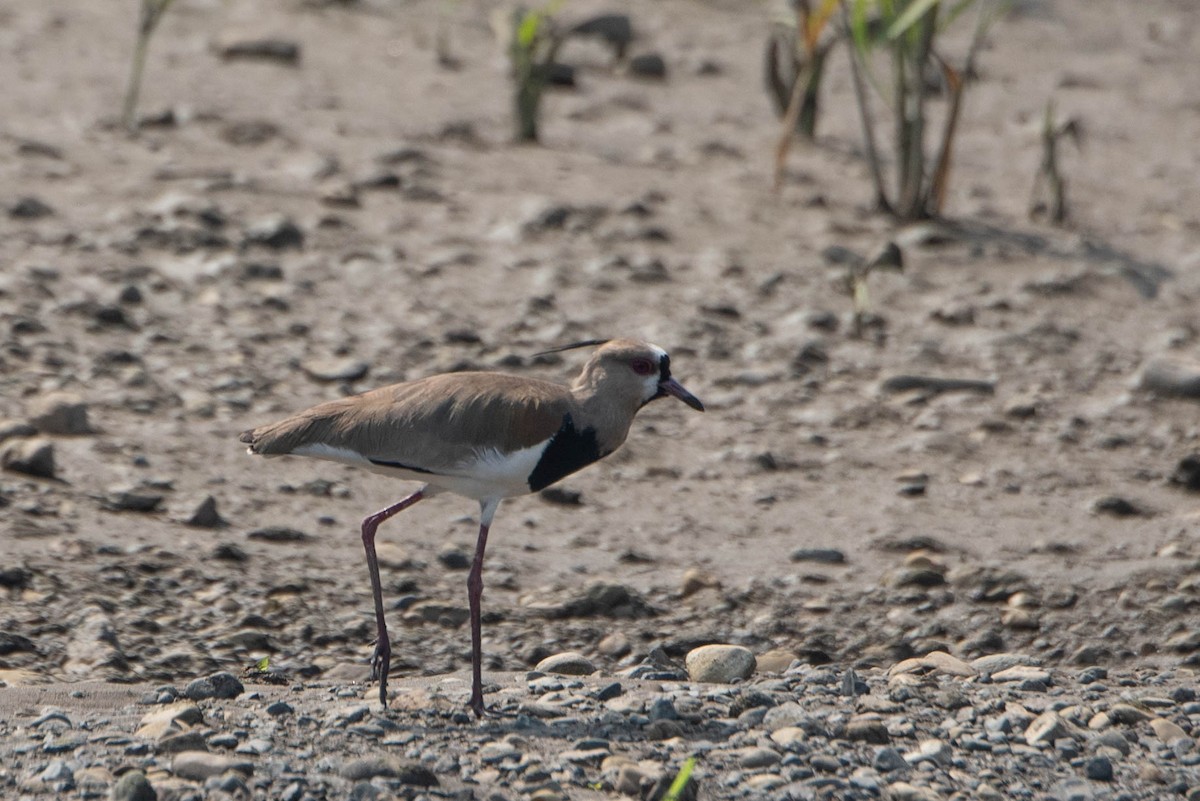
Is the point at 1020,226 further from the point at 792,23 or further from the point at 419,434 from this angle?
the point at 419,434

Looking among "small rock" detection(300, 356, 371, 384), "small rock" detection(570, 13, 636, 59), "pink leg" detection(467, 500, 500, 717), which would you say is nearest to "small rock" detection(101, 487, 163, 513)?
"small rock" detection(300, 356, 371, 384)

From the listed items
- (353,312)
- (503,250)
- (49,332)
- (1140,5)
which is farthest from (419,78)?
(1140,5)

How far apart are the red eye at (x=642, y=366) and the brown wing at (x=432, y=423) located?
0.74ft

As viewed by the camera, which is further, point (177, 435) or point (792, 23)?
point (792, 23)

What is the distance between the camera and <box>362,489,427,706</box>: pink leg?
495 cm

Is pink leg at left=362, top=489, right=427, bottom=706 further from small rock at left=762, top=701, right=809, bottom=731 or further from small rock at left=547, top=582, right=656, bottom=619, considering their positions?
small rock at left=762, top=701, right=809, bottom=731

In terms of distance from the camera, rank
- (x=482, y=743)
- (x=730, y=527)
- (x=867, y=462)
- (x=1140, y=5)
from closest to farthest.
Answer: (x=482, y=743)
(x=730, y=527)
(x=867, y=462)
(x=1140, y=5)

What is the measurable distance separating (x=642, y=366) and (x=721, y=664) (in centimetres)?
92

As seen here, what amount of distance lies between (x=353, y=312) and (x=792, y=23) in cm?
293

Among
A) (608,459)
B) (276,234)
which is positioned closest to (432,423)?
(608,459)

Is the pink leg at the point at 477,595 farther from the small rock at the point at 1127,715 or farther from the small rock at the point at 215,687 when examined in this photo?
the small rock at the point at 1127,715

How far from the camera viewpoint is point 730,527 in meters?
6.76

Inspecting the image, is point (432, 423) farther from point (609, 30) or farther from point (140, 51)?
point (609, 30)

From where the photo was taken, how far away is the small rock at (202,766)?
4324 mm
